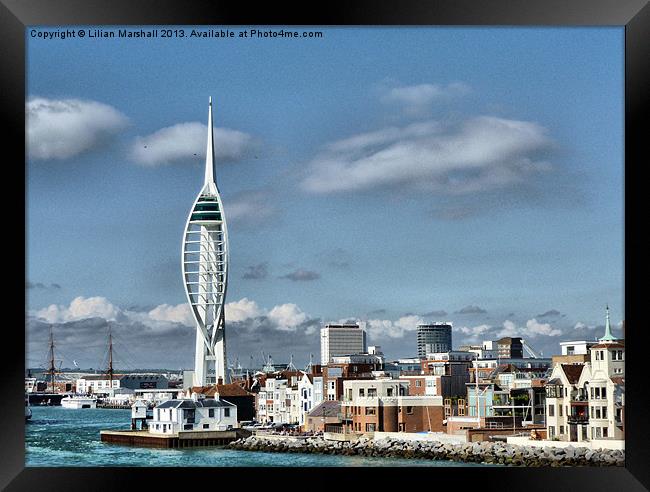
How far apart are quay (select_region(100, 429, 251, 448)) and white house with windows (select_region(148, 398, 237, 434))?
0.35ft

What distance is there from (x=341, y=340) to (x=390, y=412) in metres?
5.93

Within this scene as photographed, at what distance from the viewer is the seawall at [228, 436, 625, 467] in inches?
466

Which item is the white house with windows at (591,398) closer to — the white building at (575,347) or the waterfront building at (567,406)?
the waterfront building at (567,406)

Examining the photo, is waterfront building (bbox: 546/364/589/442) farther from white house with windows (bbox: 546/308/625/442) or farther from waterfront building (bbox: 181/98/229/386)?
waterfront building (bbox: 181/98/229/386)

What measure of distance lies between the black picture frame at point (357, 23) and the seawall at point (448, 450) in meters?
7.02

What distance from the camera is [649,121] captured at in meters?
4.19

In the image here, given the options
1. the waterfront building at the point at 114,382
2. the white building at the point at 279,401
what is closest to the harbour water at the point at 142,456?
the white building at the point at 279,401

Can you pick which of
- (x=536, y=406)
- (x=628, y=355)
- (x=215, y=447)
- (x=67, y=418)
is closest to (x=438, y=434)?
(x=536, y=406)

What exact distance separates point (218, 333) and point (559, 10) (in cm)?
2011

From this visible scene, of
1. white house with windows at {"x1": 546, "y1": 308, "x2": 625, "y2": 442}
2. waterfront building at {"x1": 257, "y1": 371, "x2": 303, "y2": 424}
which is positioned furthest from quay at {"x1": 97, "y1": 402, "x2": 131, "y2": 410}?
white house with windows at {"x1": 546, "y1": 308, "x2": 625, "y2": 442}

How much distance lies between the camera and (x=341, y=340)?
21766mm

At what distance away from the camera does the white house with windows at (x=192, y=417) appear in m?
17.7

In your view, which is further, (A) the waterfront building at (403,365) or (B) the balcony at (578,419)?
(A) the waterfront building at (403,365)

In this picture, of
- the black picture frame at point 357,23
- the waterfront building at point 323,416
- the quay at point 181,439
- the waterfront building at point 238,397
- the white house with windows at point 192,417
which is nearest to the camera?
the black picture frame at point 357,23
